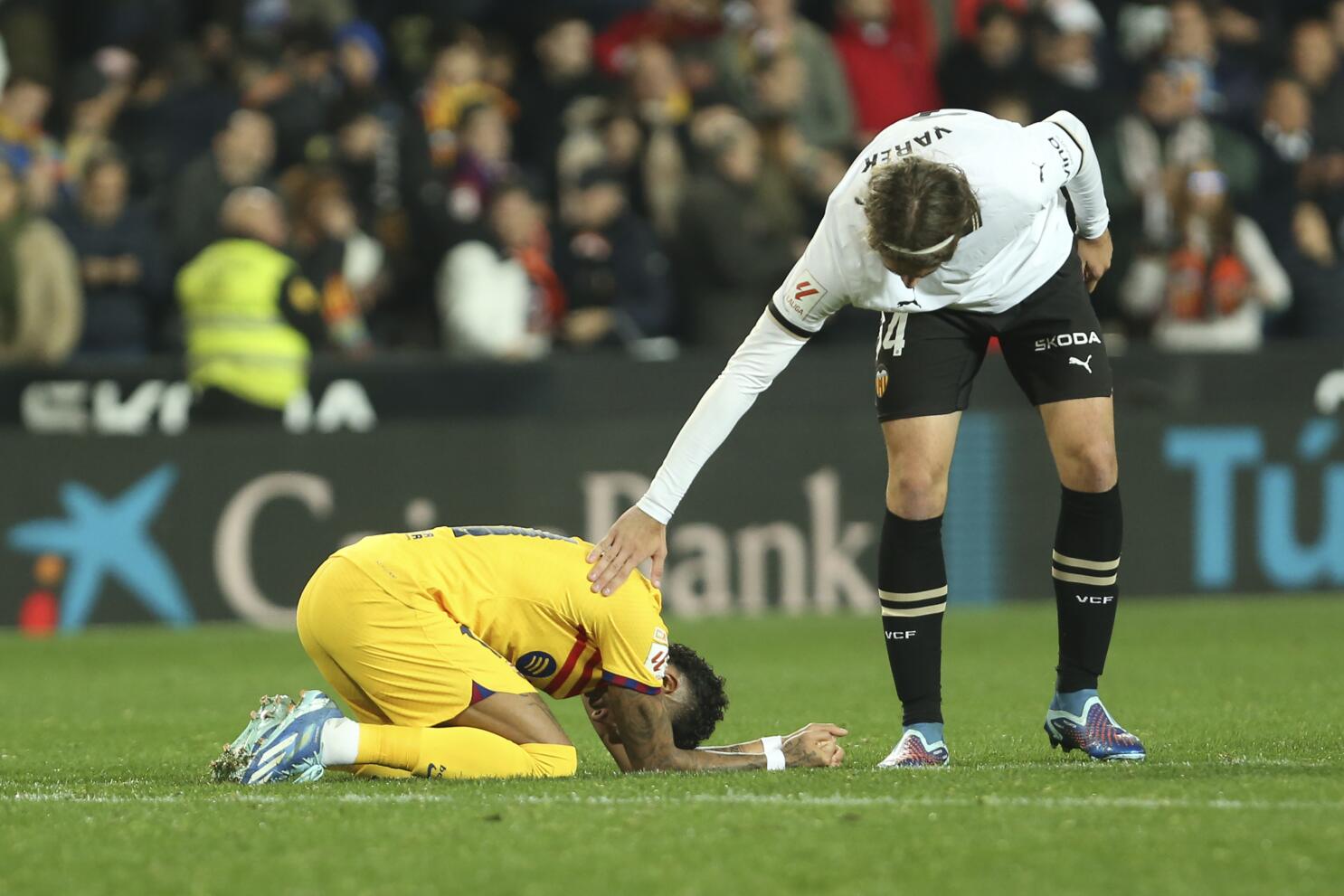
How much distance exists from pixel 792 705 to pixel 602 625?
265 centimetres

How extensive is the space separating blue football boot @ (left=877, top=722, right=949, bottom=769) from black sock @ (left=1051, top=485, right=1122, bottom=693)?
458mm

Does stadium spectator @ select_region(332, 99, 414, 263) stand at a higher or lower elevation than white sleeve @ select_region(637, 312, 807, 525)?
higher

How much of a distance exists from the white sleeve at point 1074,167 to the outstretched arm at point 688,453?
86 cm

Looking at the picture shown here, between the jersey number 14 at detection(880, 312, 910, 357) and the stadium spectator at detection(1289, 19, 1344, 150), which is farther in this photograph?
the stadium spectator at detection(1289, 19, 1344, 150)

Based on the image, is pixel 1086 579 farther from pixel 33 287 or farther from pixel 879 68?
pixel 879 68

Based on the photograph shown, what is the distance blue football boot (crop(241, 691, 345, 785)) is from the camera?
20.1ft

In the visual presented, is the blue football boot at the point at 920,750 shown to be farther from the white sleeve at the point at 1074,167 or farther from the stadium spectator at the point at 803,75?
the stadium spectator at the point at 803,75

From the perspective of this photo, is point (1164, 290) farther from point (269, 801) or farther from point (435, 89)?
point (269, 801)

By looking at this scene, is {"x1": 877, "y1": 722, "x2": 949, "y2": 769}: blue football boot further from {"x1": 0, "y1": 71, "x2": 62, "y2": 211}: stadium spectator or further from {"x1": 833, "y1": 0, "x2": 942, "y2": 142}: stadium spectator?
{"x1": 833, "y1": 0, "x2": 942, "y2": 142}: stadium spectator

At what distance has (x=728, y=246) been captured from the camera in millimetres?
13859

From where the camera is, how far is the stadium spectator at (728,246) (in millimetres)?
13859

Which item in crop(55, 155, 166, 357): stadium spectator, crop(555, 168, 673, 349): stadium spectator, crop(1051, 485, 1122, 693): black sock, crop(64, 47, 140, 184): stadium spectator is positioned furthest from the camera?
crop(64, 47, 140, 184): stadium spectator

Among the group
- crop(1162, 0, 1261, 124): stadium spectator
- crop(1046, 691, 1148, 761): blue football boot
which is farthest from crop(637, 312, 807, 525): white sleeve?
crop(1162, 0, 1261, 124): stadium spectator


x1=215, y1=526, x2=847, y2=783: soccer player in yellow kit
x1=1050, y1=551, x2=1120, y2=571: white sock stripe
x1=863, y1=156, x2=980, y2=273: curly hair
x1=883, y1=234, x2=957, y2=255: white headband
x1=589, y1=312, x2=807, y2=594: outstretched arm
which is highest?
x1=863, y1=156, x2=980, y2=273: curly hair
